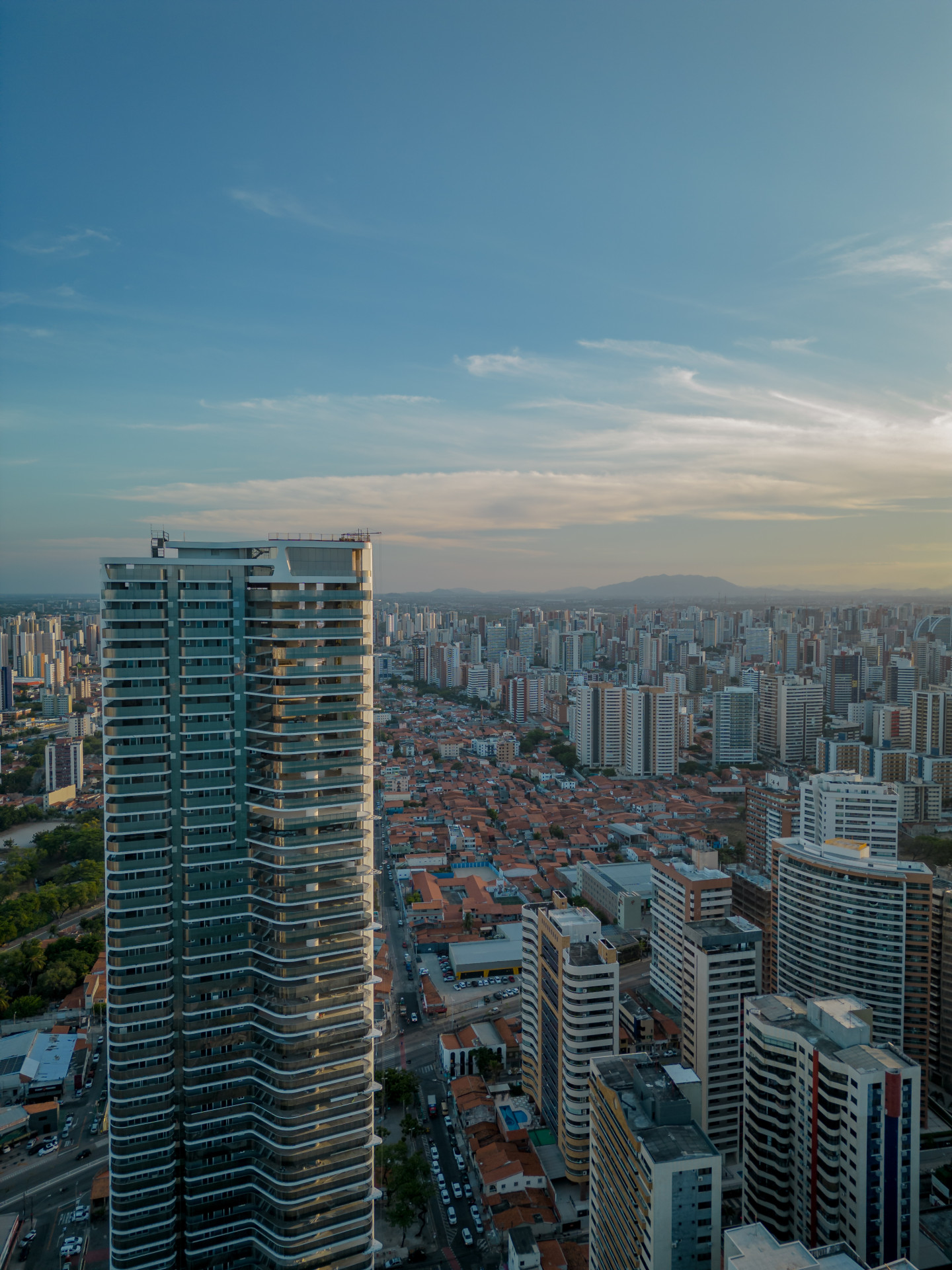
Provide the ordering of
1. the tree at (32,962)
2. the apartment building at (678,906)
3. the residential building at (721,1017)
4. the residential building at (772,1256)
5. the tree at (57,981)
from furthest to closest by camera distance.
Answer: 1. the tree at (32,962)
2. the tree at (57,981)
3. the apartment building at (678,906)
4. the residential building at (721,1017)
5. the residential building at (772,1256)

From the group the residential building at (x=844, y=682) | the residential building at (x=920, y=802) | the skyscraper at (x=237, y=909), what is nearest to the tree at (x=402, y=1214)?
the skyscraper at (x=237, y=909)

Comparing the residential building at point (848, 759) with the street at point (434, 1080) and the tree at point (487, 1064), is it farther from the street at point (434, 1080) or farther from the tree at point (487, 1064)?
the tree at point (487, 1064)

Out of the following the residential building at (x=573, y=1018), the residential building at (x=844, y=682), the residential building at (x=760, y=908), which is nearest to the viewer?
the residential building at (x=573, y=1018)

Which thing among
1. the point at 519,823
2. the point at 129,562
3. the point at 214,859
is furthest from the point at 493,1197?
the point at 519,823

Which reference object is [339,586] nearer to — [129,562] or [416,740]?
[129,562]

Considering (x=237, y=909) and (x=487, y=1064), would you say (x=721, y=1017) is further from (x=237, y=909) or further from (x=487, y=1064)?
(x=237, y=909)

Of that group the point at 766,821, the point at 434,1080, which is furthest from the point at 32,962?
the point at 766,821

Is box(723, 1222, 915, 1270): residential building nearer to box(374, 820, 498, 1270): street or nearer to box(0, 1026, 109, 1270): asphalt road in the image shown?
box(374, 820, 498, 1270): street
